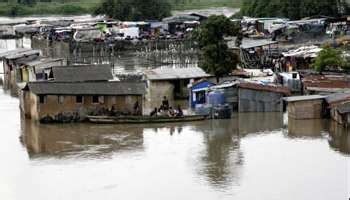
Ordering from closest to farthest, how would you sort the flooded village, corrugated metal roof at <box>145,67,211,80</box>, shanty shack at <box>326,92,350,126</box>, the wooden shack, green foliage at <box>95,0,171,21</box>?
the flooded village → shanty shack at <box>326,92,350,126</box> → the wooden shack → corrugated metal roof at <box>145,67,211,80</box> → green foliage at <box>95,0,171,21</box>

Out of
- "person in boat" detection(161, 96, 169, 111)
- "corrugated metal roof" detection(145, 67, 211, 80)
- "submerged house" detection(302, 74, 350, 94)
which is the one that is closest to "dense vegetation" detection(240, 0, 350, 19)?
"corrugated metal roof" detection(145, 67, 211, 80)

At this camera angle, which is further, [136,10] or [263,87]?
[136,10]

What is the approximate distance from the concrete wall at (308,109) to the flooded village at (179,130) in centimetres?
3

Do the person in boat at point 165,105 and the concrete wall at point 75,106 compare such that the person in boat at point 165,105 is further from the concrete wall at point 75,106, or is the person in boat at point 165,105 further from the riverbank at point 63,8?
the riverbank at point 63,8

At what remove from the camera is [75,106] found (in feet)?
85.6

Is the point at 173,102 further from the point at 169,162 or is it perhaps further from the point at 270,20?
the point at 270,20

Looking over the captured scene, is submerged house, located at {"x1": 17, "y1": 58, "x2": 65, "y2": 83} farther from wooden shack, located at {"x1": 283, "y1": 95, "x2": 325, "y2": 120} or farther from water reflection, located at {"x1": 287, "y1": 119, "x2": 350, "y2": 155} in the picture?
water reflection, located at {"x1": 287, "y1": 119, "x2": 350, "y2": 155}

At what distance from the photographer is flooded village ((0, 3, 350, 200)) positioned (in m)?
18.9

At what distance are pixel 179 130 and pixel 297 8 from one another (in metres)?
27.8

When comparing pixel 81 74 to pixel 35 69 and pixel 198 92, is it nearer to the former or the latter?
pixel 198 92

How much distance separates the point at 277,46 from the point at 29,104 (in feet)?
56.4

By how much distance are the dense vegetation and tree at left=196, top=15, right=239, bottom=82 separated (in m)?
19.7

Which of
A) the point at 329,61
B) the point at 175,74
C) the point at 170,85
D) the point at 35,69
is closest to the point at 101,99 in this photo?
the point at 170,85

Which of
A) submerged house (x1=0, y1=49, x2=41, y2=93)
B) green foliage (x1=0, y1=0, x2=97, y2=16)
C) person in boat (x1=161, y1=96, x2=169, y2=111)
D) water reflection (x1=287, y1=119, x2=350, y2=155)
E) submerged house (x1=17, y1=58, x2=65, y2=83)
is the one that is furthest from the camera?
green foliage (x1=0, y1=0, x2=97, y2=16)
